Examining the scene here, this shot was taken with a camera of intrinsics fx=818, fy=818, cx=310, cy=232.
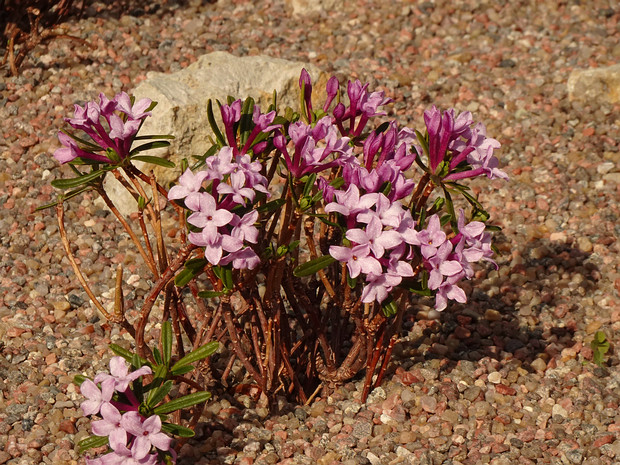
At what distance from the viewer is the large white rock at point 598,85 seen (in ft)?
14.3

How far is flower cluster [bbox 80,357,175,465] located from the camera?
200 cm

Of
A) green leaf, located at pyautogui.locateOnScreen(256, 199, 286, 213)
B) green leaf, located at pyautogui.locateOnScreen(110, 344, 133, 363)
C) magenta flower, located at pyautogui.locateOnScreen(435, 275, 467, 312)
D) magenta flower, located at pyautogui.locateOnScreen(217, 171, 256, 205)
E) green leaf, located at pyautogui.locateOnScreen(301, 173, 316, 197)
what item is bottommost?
green leaf, located at pyautogui.locateOnScreen(110, 344, 133, 363)

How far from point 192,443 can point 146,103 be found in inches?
44.1

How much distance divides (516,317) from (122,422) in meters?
1.81

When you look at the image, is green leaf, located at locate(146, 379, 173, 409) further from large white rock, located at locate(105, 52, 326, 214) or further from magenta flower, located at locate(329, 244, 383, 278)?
large white rock, located at locate(105, 52, 326, 214)

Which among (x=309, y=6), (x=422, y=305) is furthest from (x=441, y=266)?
(x=309, y=6)

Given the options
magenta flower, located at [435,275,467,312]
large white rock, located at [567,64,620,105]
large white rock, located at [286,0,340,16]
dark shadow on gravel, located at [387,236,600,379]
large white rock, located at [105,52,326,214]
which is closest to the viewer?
magenta flower, located at [435,275,467,312]

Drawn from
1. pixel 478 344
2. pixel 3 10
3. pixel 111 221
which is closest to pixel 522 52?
pixel 478 344

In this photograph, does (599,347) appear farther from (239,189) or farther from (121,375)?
(121,375)

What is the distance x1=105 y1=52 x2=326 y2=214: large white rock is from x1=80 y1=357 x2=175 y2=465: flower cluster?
1.67 meters

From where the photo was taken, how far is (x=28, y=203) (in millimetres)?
3650

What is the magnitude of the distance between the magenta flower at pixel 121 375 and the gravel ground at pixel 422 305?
639 mm

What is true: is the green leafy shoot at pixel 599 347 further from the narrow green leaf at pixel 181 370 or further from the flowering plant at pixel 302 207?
the narrow green leaf at pixel 181 370

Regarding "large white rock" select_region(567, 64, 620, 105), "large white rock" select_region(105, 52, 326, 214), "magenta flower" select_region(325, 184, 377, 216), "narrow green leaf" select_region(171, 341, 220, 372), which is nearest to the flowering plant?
"magenta flower" select_region(325, 184, 377, 216)
